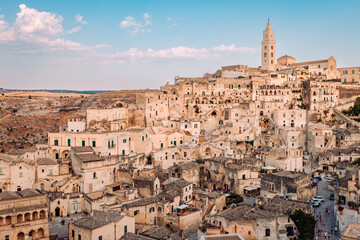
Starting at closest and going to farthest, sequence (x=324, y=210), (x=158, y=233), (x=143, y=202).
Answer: (x=158, y=233) < (x=143, y=202) < (x=324, y=210)

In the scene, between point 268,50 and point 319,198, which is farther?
point 268,50

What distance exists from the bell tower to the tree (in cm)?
5746

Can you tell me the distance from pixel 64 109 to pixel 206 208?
60.5 metres

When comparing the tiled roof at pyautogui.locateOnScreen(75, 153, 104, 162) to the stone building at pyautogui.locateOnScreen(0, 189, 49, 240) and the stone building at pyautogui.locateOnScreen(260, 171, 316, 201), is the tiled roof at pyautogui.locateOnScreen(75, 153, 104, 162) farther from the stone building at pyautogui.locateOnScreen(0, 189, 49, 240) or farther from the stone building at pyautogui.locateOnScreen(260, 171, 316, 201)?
the stone building at pyautogui.locateOnScreen(260, 171, 316, 201)

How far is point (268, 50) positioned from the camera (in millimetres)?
78750

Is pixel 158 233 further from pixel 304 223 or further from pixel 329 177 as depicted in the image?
pixel 329 177

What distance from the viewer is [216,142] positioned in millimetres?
45688

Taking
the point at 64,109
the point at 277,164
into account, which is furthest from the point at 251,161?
the point at 64,109

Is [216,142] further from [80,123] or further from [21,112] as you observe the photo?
[21,112]

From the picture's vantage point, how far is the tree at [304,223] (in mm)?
24141

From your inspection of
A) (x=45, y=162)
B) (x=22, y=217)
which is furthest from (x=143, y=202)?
(x=45, y=162)

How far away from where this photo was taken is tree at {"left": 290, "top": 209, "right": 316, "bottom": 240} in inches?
950

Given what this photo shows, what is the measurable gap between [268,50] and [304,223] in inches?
2355

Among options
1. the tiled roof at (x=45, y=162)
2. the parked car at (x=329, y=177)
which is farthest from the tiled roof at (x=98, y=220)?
the parked car at (x=329, y=177)
